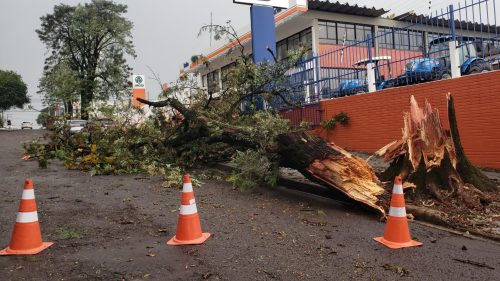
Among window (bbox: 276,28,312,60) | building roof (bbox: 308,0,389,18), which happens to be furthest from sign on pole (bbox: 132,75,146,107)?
building roof (bbox: 308,0,389,18)

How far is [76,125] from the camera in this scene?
1141cm

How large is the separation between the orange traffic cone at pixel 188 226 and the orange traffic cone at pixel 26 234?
47.2 inches

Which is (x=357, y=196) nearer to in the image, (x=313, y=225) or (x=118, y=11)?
(x=313, y=225)

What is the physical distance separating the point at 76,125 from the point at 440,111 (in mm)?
9154

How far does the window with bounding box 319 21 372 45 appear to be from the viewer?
23928 mm

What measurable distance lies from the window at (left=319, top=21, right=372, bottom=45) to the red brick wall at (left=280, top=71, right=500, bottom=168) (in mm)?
13660

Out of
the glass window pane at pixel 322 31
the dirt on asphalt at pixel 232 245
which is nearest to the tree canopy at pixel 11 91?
the glass window pane at pixel 322 31

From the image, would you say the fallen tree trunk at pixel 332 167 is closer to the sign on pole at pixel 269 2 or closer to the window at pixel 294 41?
the sign on pole at pixel 269 2

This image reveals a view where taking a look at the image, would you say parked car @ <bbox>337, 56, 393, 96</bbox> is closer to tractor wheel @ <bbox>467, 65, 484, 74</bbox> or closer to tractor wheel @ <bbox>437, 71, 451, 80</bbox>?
tractor wheel @ <bbox>437, 71, 451, 80</bbox>

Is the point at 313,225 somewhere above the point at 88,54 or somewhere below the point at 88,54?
below

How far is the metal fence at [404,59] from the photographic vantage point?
25.2ft

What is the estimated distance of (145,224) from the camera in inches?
188

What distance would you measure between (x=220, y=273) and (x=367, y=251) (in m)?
1.47

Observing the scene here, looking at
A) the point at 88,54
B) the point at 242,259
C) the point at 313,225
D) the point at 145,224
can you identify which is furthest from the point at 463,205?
the point at 88,54
